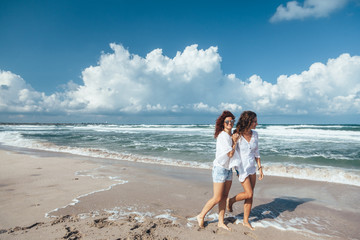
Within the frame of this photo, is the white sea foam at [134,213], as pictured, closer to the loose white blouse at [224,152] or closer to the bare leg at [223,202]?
the bare leg at [223,202]

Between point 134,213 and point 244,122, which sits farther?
point 134,213

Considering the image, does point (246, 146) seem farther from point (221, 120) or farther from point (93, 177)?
point (93, 177)

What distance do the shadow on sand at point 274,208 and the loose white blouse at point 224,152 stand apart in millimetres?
1341

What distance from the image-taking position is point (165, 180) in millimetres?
6984

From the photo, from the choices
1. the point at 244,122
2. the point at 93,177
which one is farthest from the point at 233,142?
the point at 93,177

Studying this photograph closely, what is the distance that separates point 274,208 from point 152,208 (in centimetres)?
273

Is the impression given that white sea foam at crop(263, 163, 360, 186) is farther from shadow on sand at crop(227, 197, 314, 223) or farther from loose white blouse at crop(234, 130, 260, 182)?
loose white blouse at crop(234, 130, 260, 182)

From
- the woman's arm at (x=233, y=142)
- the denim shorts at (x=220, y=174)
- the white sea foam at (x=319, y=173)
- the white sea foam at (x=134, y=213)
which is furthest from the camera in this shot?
the white sea foam at (x=319, y=173)

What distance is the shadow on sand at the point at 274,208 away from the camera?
4.28m

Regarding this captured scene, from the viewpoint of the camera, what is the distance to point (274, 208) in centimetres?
478

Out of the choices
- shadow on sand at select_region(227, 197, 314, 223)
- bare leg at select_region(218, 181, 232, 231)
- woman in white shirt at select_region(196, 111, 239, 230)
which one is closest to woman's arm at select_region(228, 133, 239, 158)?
woman in white shirt at select_region(196, 111, 239, 230)

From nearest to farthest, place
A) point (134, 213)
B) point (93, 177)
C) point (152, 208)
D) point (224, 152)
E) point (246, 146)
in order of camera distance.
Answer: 1. point (224, 152)
2. point (246, 146)
3. point (134, 213)
4. point (152, 208)
5. point (93, 177)

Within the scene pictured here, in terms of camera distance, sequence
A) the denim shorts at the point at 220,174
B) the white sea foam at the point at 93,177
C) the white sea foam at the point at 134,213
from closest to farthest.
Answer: the denim shorts at the point at 220,174 < the white sea foam at the point at 134,213 < the white sea foam at the point at 93,177

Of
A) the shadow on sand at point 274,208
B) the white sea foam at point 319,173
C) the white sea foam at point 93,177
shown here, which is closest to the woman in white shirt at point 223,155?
the shadow on sand at point 274,208
